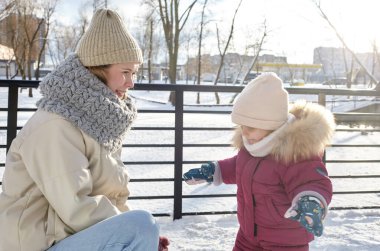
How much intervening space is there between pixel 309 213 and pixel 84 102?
1032mm

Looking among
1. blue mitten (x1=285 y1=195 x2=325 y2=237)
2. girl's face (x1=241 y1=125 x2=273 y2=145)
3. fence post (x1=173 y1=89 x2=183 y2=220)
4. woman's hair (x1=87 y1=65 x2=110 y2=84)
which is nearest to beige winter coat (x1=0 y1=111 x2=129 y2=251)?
woman's hair (x1=87 y1=65 x2=110 y2=84)

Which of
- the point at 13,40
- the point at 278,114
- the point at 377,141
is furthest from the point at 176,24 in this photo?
the point at 278,114

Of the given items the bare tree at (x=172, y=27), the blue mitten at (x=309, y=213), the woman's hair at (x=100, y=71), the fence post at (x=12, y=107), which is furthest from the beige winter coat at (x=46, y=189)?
the bare tree at (x=172, y=27)

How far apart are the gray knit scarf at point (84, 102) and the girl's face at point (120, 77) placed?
0.26ft

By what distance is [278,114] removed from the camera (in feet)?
7.53

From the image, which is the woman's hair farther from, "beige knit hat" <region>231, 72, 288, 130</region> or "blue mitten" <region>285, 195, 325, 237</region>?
"blue mitten" <region>285, 195, 325, 237</region>

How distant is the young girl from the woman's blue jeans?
2.38 ft

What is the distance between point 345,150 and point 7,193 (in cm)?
887

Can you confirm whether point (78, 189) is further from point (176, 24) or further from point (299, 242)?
point (176, 24)

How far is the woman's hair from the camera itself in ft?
6.53

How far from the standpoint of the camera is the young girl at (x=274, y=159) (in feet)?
7.16

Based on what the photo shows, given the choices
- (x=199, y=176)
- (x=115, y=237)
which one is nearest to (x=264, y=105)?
(x=199, y=176)

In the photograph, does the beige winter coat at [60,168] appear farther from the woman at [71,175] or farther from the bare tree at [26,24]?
the bare tree at [26,24]

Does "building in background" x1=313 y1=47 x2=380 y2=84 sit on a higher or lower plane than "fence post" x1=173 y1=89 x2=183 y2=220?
higher
